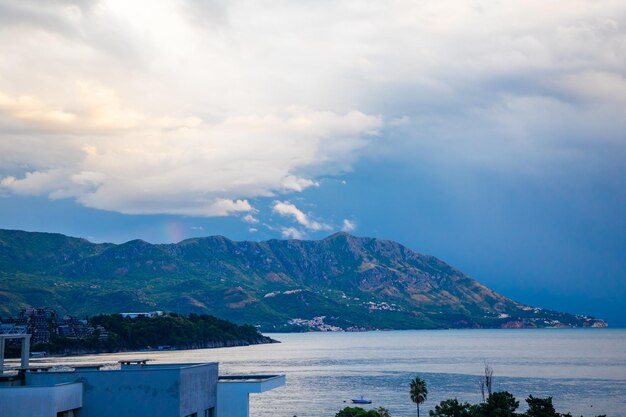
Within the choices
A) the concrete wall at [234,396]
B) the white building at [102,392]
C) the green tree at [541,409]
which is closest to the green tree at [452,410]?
the green tree at [541,409]

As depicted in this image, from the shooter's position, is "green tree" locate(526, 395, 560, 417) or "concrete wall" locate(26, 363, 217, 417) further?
"green tree" locate(526, 395, 560, 417)

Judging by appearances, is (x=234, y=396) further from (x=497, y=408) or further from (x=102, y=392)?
(x=497, y=408)

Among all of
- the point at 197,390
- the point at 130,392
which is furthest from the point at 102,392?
the point at 197,390

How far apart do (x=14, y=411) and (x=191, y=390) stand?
796cm

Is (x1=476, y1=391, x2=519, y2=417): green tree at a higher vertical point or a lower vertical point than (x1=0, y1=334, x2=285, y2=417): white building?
lower

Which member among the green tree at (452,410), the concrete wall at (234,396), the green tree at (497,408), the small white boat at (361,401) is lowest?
the small white boat at (361,401)

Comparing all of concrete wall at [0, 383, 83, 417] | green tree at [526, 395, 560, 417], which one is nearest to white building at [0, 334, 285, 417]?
concrete wall at [0, 383, 83, 417]

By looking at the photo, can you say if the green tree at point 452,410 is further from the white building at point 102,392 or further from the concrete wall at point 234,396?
the white building at point 102,392

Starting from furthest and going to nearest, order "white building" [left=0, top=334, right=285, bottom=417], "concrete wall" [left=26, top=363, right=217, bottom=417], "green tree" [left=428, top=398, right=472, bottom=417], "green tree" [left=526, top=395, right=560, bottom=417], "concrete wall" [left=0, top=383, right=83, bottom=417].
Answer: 1. "green tree" [left=428, top=398, right=472, bottom=417]
2. "green tree" [left=526, top=395, right=560, bottom=417]
3. "concrete wall" [left=26, top=363, right=217, bottom=417]
4. "white building" [left=0, top=334, right=285, bottom=417]
5. "concrete wall" [left=0, top=383, right=83, bottom=417]

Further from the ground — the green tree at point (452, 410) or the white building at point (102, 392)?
the white building at point (102, 392)

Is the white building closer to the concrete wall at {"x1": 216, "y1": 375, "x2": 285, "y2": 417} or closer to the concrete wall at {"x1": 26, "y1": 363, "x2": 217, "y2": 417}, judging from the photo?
the concrete wall at {"x1": 26, "y1": 363, "x2": 217, "y2": 417}

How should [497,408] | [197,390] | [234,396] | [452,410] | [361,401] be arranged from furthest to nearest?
[361,401] < [452,410] < [497,408] < [234,396] < [197,390]

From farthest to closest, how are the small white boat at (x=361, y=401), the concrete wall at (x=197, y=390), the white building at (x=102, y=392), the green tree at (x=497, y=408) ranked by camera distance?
the small white boat at (x=361, y=401) < the green tree at (x=497, y=408) < the concrete wall at (x=197, y=390) < the white building at (x=102, y=392)

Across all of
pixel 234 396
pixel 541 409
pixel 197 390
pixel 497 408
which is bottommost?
pixel 541 409
